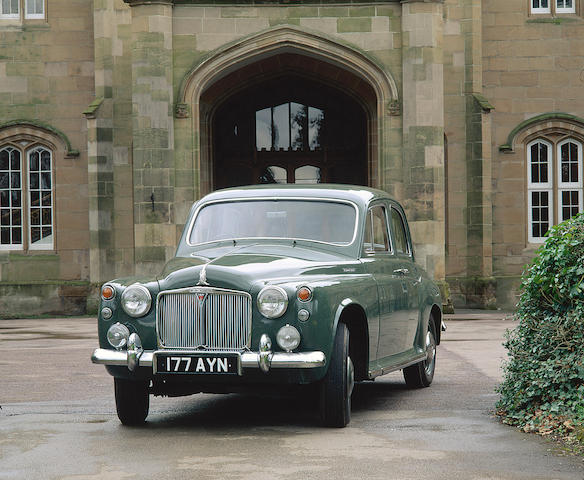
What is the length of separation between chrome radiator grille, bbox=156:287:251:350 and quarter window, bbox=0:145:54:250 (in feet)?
53.3

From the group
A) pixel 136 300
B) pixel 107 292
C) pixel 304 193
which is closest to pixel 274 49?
pixel 304 193

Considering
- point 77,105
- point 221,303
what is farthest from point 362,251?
point 77,105

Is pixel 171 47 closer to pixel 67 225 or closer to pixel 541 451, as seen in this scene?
pixel 67 225

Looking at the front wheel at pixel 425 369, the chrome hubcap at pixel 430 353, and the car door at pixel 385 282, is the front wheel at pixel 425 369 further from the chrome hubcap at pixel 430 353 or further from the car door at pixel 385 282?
the car door at pixel 385 282

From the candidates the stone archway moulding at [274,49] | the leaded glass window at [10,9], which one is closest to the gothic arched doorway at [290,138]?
the stone archway moulding at [274,49]

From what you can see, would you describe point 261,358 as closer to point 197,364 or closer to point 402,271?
point 197,364

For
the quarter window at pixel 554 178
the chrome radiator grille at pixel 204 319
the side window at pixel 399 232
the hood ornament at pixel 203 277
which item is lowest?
the chrome radiator grille at pixel 204 319

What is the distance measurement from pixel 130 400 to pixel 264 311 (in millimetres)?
1334

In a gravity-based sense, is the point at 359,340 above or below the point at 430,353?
above

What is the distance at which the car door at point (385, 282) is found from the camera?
8352mm

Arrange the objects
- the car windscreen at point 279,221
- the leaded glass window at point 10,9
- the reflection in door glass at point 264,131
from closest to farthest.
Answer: the car windscreen at point 279,221, the leaded glass window at point 10,9, the reflection in door glass at point 264,131

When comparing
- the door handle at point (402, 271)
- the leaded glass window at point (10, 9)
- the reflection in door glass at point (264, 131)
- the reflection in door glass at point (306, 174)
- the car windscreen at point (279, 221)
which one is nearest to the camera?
the car windscreen at point (279, 221)

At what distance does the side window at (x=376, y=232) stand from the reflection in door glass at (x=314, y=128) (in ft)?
48.4

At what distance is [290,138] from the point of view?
78.1 ft
